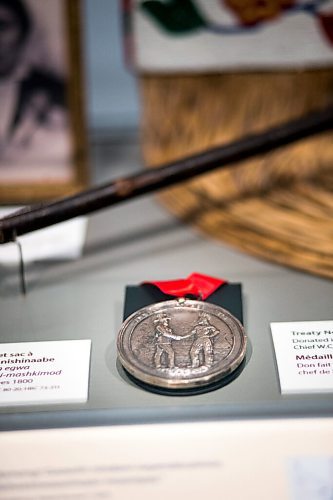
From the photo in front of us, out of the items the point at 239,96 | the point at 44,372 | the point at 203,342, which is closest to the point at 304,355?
the point at 203,342

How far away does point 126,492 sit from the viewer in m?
0.86

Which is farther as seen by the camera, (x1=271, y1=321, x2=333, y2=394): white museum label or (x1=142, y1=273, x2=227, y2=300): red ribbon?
(x1=142, y1=273, x2=227, y2=300): red ribbon

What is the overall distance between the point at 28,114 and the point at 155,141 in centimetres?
26

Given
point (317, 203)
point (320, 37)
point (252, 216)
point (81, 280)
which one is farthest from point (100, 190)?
point (320, 37)

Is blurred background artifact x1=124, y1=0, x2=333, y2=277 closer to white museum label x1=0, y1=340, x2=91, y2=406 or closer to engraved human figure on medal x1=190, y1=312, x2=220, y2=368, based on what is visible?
engraved human figure on medal x1=190, y1=312, x2=220, y2=368

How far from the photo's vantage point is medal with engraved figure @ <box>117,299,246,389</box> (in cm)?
97

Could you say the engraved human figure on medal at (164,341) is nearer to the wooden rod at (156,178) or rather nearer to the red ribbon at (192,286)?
the red ribbon at (192,286)

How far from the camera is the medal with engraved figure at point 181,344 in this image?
968 millimetres

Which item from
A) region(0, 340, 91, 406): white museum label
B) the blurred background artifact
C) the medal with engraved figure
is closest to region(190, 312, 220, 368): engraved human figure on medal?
the medal with engraved figure

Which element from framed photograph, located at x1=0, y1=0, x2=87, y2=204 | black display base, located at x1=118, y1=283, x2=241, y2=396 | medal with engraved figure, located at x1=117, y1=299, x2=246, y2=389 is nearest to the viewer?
medal with engraved figure, located at x1=117, y1=299, x2=246, y2=389

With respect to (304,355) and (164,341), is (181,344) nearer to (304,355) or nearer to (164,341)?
(164,341)

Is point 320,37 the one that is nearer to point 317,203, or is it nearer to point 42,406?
point 317,203

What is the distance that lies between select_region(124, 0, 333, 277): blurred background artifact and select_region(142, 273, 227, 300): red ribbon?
16cm

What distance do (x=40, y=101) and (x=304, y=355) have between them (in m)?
0.69
